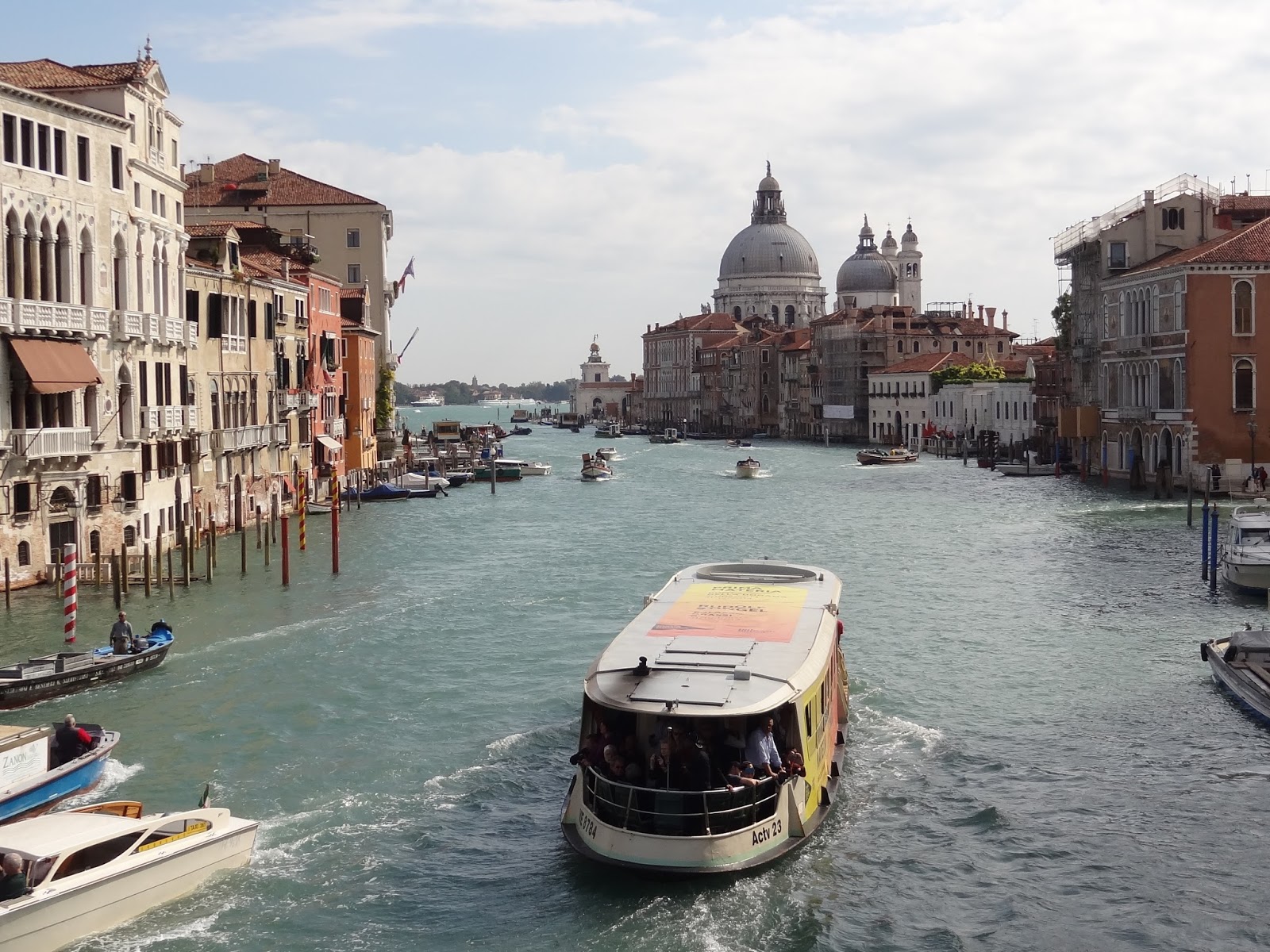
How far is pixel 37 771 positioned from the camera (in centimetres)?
1195

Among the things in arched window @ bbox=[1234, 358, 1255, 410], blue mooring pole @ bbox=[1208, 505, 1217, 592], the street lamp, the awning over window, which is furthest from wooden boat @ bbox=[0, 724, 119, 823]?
arched window @ bbox=[1234, 358, 1255, 410]

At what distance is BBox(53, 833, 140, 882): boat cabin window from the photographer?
973 centimetres

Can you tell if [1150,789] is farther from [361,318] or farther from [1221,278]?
[361,318]

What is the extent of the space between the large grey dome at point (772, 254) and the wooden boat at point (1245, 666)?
11473 centimetres

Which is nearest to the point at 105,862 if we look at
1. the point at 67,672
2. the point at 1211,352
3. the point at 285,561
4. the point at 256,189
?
the point at 67,672

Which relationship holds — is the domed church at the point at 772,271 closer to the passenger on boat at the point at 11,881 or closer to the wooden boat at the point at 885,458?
the wooden boat at the point at 885,458

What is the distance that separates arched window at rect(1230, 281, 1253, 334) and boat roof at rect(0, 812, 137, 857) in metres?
34.0

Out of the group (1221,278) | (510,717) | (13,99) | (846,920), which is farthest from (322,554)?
(1221,278)

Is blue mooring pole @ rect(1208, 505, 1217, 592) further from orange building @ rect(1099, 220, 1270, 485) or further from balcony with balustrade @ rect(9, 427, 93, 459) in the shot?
balcony with balustrade @ rect(9, 427, 93, 459)

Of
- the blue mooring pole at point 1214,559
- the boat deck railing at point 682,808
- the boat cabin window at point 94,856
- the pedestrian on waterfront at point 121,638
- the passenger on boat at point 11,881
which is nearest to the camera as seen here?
the passenger on boat at point 11,881

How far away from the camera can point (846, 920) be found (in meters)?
10.1

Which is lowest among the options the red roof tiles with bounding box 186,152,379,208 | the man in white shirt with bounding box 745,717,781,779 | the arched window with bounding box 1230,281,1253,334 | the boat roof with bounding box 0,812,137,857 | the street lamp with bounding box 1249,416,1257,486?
the boat roof with bounding box 0,812,137,857

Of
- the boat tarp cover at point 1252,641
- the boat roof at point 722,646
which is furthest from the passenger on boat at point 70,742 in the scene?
the boat tarp cover at point 1252,641

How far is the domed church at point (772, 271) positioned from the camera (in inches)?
5133
